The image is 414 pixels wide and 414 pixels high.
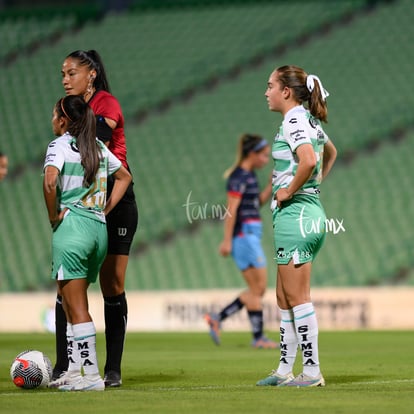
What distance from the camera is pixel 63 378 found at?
6.42 meters

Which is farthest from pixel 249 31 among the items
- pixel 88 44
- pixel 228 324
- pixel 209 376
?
pixel 209 376

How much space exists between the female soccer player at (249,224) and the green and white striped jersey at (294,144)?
443 centimetres

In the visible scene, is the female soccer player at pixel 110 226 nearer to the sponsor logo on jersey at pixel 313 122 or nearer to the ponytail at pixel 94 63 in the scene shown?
the ponytail at pixel 94 63

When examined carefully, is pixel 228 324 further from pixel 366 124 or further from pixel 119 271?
pixel 119 271

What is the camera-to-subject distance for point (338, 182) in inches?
707

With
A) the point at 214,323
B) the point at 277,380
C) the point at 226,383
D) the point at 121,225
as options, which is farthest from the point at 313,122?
the point at 214,323

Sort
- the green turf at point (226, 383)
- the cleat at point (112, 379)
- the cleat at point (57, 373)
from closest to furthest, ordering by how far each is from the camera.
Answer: the green turf at point (226, 383) < the cleat at point (112, 379) < the cleat at point (57, 373)

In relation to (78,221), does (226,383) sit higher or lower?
lower

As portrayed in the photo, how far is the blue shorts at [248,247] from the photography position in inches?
436

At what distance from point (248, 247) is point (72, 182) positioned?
5.06m

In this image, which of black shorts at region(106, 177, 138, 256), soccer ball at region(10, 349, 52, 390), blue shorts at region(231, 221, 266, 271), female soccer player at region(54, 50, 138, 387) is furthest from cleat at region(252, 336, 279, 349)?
soccer ball at region(10, 349, 52, 390)

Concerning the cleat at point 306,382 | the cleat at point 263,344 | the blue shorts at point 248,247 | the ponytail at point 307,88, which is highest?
the ponytail at point 307,88

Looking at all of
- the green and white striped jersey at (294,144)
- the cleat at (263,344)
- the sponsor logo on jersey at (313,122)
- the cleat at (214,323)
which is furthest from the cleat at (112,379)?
the cleat at (214,323)

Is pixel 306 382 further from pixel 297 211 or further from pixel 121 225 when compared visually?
pixel 121 225
